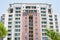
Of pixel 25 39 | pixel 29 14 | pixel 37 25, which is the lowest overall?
pixel 25 39

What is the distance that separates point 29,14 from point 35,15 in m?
2.33

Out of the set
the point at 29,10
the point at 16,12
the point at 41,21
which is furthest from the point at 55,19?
the point at 16,12

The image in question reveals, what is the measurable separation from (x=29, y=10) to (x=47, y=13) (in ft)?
23.3

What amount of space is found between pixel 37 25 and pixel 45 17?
4958 millimetres

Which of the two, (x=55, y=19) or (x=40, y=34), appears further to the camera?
(x=55, y=19)

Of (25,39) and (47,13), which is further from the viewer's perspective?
(47,13)

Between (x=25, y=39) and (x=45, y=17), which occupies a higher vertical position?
(x=45, y=17)

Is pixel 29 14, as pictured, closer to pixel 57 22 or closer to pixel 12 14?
pixel 12 14

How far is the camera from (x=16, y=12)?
71062mm

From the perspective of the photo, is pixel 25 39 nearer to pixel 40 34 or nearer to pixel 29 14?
pixel 40 34

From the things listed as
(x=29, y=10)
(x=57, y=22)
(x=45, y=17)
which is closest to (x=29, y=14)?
(x=29, y=10)

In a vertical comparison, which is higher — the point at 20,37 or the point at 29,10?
the point at 29,10

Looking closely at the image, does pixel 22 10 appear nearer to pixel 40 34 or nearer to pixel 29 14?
pixel 29 14

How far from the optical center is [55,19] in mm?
71312
